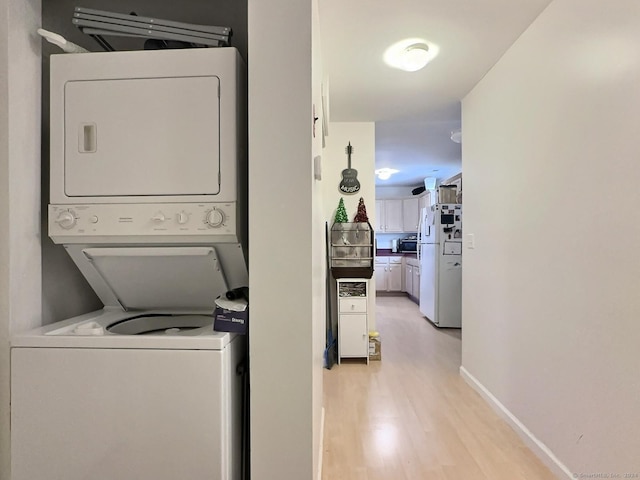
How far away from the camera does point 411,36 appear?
2.01m

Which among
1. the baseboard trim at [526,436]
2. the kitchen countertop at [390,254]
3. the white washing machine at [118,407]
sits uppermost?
the kitchen countertop at [390,254]

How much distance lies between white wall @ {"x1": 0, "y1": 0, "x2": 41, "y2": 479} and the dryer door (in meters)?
0.15

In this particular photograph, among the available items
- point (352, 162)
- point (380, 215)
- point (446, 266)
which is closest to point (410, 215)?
point (380, 215)

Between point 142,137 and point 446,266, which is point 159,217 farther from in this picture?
point 446,266

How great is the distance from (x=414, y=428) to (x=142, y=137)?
2.14m

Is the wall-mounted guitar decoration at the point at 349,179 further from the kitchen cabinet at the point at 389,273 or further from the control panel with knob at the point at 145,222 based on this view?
the kitchen cabinet at the point at 389,273

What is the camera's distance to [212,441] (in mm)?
1006

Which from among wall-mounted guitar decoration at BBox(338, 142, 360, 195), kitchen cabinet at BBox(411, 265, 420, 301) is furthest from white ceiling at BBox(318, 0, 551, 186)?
kitchen cabinet at BBox(411, 265, 420, 301)

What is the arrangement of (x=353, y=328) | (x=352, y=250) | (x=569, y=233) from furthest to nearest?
(x=352, y=250), (x=353, y=328), (x=569, y=233)

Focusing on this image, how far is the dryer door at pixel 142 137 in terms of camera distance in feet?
3.63

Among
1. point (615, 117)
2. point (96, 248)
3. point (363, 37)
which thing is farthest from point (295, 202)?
point (363, 37)

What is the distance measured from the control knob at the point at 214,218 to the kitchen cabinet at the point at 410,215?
22.3 ft

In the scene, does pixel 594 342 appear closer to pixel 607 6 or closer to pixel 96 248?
pixel 607 6

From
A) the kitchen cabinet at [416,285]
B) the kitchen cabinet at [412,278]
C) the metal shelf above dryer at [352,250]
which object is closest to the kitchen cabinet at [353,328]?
the metal shelf above dryer at [352,250]
